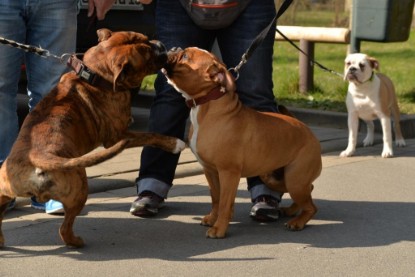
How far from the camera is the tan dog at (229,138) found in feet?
15.8

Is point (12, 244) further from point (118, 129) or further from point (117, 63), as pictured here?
point (117, 63)

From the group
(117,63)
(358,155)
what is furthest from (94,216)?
(358,155)

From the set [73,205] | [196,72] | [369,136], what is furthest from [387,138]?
[73,205]

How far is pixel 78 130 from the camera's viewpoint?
183 inches

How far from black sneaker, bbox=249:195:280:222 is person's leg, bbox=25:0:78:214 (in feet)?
4.00

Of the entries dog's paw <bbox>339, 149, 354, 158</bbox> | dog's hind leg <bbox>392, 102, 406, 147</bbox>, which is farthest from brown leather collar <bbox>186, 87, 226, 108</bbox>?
dog's hind leg <bbox>392, 102, 406, 147</bbox>

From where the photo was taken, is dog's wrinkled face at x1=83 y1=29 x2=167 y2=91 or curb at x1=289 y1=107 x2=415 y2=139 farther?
curb at x1=289 y1=107 x2=415 y2=139

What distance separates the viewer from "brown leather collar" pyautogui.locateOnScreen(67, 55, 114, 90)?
4738mm

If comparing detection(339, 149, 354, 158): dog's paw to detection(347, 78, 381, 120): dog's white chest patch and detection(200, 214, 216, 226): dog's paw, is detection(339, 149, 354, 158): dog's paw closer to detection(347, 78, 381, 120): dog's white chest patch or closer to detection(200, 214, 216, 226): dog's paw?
detection(347, 78, 381, 120): dog's white chest patch

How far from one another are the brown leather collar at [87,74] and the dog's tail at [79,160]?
0.64m

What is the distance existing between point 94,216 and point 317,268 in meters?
1.62

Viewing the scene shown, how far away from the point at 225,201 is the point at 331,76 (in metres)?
7.01

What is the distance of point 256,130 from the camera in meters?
4.95

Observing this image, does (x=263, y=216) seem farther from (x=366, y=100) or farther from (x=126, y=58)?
(x=366, y=100)
